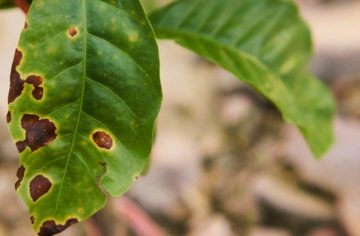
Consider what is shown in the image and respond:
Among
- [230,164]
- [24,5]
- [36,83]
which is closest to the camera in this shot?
[36,83]

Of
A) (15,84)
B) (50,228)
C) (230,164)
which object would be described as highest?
(15,84)

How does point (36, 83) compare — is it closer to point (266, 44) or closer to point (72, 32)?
point (72, 32)

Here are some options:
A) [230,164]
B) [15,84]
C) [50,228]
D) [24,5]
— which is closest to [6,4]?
[24,5]

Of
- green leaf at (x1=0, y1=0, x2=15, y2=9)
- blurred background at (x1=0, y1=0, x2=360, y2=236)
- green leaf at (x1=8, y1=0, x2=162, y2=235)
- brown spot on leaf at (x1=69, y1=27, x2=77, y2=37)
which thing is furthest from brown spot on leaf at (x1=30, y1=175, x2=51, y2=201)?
blurred background at (x1=0, y1=0, x2=360, y2=236)

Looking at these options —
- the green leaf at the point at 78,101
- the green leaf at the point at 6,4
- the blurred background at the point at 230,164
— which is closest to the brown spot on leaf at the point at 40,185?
the green leaf at the point at 78,101

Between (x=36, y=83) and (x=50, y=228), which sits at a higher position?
(x=36, y=83)

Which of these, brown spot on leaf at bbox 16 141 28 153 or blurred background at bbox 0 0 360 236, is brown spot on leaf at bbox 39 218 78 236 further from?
blurred background at bbox 0 0 360 236

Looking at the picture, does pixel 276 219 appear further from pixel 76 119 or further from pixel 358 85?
pixel 76 119

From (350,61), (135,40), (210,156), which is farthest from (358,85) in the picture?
(135,40)
